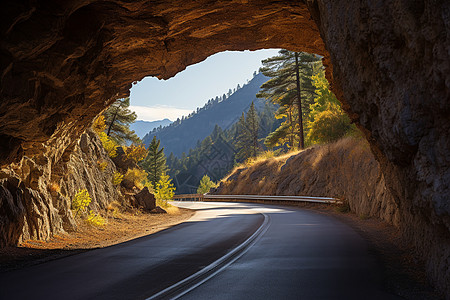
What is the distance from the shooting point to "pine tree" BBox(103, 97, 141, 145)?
42.8 meters

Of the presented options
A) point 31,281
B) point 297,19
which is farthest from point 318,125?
point 31,281

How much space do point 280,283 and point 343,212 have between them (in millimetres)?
14815

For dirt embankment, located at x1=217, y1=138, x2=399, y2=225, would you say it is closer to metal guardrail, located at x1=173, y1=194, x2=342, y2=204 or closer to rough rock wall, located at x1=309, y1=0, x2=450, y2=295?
metal guardrail, located at x1=173, y1=194, x2=342, y2=204

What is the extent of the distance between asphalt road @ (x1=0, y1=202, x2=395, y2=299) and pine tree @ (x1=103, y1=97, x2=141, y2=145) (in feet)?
111

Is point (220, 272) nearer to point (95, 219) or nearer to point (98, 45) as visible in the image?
point (98, 45)

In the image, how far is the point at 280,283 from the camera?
20.2 feet

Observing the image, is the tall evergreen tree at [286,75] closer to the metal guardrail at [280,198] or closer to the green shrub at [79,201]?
the metal guardrail at [280,198]

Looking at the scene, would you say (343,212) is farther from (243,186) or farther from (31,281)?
(243,186)

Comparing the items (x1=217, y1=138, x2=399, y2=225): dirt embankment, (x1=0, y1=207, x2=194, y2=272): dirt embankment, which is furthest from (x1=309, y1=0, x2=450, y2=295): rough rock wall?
(x1=0, y1=207, x2=194, y2=272): dirt embankment

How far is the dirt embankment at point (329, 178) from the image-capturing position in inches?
635

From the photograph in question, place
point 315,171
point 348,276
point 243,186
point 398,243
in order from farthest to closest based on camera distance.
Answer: point 243,186 → point 315,171 → point 398,243 → point 348,276

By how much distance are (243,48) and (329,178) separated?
1616 cm

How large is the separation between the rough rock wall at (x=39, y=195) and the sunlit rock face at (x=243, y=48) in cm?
13

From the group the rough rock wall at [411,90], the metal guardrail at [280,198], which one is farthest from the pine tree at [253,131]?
the rough rock wall at [411,90]
